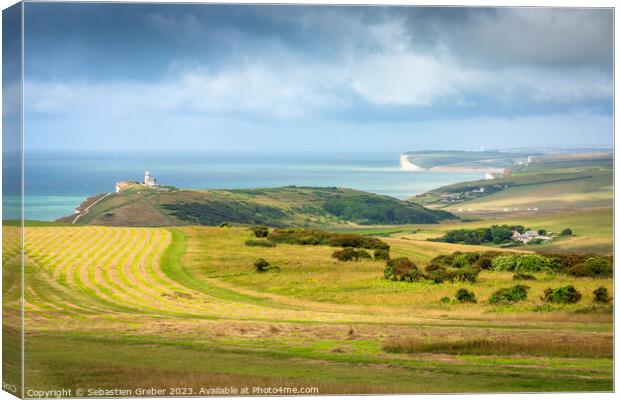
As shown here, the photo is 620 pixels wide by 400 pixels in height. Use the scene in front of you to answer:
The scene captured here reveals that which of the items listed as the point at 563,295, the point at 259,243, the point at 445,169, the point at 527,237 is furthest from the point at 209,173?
the point at 563,295

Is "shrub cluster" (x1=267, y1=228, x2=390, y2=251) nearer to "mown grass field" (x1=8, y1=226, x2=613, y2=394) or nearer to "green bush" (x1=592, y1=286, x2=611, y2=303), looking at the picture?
"mown grass field" (x1=8, y1=226, x2=613, y2=394)

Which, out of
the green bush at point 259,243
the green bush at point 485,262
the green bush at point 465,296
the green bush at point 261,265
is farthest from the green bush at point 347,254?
the green bush at point 485,262

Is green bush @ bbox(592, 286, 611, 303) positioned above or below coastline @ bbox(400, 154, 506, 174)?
below

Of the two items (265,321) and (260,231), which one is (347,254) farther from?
(265,321)

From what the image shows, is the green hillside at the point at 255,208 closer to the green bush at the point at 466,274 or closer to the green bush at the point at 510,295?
the green bush at the point at 466,274

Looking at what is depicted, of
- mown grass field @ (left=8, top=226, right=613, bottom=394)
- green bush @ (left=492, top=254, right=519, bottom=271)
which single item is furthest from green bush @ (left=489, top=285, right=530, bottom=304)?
green bush @ (left=492, top=254, right=519, bottom=271)

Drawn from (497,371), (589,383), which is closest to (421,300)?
(497,371)

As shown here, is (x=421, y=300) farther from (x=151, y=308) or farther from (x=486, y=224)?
(x=151, y=308)
